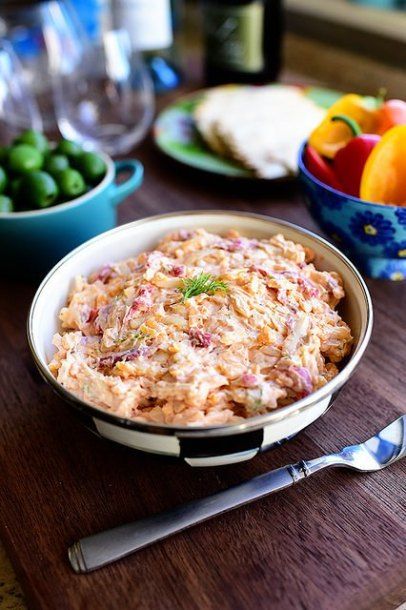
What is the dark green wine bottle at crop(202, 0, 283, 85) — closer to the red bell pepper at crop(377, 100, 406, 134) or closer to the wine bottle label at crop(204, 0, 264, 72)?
the wine bottle label at crop(204, 0, 264, 72)

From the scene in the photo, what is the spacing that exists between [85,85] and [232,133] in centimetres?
50

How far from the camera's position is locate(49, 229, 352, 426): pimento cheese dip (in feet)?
2.66

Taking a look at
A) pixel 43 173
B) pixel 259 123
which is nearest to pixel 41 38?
pixel 259 123

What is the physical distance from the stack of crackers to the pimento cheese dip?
0.51 m

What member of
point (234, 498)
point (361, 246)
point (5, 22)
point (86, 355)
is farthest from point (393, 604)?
point (5, 22)

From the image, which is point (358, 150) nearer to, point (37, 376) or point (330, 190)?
point (330, 190)

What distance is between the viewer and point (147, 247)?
45.5 inches

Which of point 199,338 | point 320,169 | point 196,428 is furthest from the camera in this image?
point 320,169

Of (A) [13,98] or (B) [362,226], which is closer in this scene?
(B) [362,226]

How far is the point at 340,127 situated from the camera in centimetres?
127

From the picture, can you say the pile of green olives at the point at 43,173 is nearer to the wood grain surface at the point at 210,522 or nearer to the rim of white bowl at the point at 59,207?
the rim of white bowl at the point at 59,207

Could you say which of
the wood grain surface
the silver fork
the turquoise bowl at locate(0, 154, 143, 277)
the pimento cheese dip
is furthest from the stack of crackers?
the silver fork

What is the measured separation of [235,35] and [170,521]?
1.55 m

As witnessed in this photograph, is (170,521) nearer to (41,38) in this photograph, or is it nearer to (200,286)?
(200,286)
